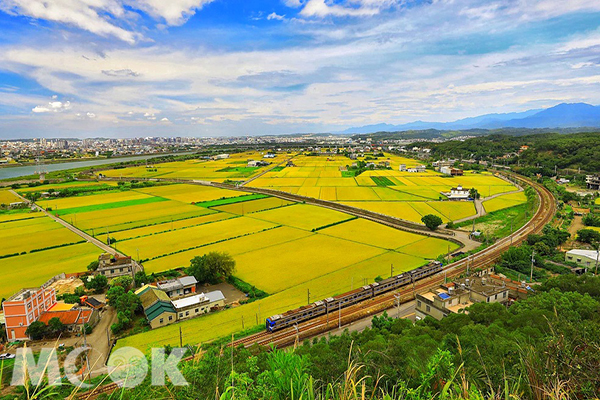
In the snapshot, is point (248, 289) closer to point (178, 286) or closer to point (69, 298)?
point (178, 286)

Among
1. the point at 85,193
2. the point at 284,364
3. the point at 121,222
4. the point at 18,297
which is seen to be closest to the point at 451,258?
the point at 284,364

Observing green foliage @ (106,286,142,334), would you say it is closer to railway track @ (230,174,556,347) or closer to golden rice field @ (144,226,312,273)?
golden rice field @ (144,226,312,273)

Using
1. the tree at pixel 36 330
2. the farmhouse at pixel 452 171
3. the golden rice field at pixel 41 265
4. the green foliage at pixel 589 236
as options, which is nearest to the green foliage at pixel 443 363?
the tree at pixel 36 330

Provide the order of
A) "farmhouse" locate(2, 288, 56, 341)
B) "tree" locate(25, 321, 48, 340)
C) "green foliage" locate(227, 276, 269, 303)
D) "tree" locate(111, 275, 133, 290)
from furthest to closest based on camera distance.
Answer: "tree" locate(111, 275, 133, 290) < "green foliage" locate(227, 276, 269, 303) < "tree" locate(25, 321, 48, 340) < "farmhouse" locate(2, 288, 56, 341)

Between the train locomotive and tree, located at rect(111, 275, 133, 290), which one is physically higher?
tree, located at rect(111, 275, 133, 290)

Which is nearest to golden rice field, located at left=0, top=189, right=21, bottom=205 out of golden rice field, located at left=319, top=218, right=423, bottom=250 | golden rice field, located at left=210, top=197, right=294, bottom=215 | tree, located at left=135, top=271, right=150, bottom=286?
golden rice field, located at left=210, top=197, right=294, bottom=215
